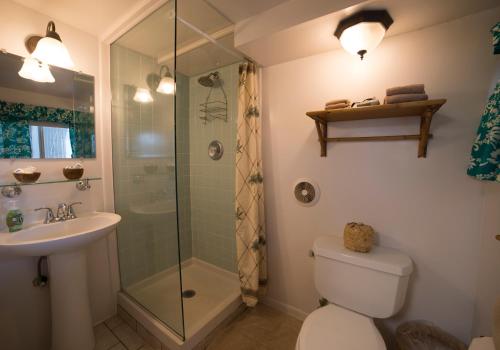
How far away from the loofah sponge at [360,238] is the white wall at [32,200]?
187cm

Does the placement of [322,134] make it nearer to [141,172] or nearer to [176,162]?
[176,162]

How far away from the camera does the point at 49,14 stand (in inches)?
52.4

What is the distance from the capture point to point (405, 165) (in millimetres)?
1242

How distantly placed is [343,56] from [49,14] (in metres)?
1.95

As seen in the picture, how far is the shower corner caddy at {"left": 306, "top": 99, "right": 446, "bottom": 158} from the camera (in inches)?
40.9

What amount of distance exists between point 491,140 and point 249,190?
1.34 m

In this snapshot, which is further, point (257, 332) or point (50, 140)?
point (257, 332)

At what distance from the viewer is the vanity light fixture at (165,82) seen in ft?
4.14

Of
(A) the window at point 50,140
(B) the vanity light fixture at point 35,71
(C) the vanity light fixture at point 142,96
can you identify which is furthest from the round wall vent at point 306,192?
(B) the vanity light fixture at point 35,71

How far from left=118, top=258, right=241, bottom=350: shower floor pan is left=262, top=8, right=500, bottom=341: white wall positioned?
64 cm

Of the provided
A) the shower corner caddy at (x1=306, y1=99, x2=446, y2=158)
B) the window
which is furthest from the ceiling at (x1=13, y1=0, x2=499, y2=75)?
the window

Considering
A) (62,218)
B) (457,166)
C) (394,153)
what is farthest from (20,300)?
(457,166)

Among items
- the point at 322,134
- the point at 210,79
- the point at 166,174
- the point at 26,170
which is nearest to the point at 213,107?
the point at 210,79

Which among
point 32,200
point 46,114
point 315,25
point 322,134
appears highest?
point 315,25
